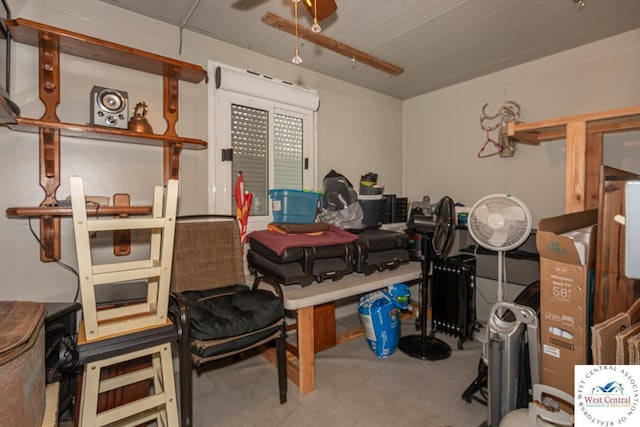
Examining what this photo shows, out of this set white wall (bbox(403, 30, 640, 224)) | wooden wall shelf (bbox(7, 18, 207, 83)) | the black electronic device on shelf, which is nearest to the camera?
wooden wall shelf (bbox(7, 18, 207, 83))

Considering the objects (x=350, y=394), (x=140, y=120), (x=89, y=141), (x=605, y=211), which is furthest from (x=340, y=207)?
(x=89, y=141)

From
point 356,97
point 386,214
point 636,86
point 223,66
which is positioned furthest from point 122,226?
point 636,86

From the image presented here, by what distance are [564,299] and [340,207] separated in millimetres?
1658

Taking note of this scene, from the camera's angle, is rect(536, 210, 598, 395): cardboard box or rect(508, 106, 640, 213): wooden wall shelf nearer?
rect(536, 210, 598, 395): cardboard box

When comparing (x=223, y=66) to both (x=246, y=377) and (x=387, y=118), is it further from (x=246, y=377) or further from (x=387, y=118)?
(x=246, y=377)

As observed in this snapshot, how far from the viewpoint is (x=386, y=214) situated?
3166 millimetres

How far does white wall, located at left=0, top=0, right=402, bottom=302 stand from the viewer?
5.70 ft

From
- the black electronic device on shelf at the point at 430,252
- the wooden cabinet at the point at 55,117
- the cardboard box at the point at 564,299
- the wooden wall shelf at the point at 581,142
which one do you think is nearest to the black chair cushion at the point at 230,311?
the wooden cabinet at the point at 55,117

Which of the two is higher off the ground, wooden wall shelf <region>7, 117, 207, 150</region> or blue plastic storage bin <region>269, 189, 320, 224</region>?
wooden wall shelf <region>7, 117, 207, 150</region>

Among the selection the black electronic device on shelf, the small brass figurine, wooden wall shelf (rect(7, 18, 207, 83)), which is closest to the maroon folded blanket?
the black electronic device on shelf

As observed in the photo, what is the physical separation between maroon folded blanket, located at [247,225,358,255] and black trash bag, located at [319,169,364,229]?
0.28 m

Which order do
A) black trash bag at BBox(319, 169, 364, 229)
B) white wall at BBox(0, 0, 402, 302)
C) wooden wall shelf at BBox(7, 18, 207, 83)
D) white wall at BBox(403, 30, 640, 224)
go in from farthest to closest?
black trash bag at BBox(319, 169, 364, 229), white wall at BBox(403, 30, 640, 224), white wall at BBox(0, 0, 402, 302), wooden wall shelf at BBox(7, 18, 207, 83)

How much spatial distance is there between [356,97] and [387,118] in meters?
0.52

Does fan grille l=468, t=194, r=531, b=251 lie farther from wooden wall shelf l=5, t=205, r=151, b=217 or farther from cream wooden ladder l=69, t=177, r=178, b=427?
wooden wall shelf l=5, t=205, r=151, b=217
